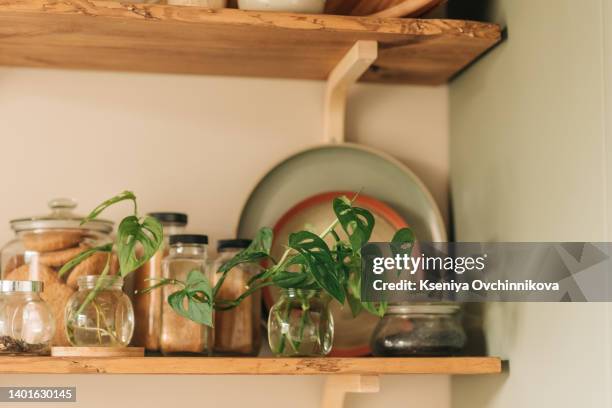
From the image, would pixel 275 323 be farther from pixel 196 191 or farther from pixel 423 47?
pixel 423 47

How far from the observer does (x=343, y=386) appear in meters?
1.33

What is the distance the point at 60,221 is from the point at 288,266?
0.33 metres

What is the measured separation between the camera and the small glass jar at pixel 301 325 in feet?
3.96

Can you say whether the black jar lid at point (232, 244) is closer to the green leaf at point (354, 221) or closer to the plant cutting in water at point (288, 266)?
the plant cutting in water at point (288, 266)

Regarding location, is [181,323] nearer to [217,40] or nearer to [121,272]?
[121,272]

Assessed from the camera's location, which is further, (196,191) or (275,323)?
(196,191)

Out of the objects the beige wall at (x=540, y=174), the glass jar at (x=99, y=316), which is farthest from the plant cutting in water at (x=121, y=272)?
the beige wall at (x=540, y=174)

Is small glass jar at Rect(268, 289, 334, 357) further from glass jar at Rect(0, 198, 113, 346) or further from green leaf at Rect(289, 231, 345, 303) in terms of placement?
glass jar at Rect(0, 198, 113, 346)

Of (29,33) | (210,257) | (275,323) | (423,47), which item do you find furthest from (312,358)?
(29,33)

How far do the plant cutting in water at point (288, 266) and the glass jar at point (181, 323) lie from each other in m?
0.03

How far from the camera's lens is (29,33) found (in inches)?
49.7

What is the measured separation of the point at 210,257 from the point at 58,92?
360 mm

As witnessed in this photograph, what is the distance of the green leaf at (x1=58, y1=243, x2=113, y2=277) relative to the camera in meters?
1.21

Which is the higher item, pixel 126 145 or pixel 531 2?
pixel 531 2
